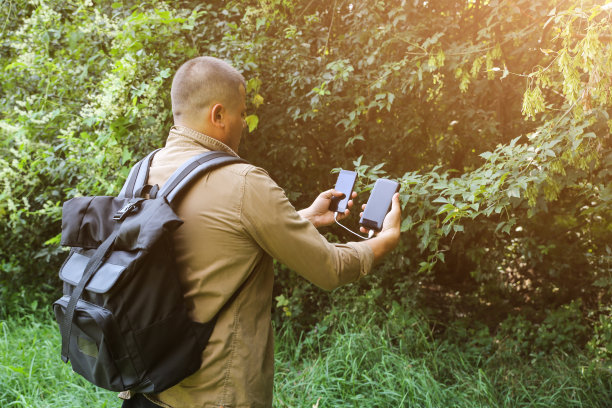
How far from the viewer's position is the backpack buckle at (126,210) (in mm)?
1678

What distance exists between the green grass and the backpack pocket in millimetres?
1932

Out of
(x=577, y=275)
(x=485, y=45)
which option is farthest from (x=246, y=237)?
(x=577, y=275)

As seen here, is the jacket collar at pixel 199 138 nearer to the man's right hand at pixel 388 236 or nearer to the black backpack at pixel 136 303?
the black backpack at pixel 136 303

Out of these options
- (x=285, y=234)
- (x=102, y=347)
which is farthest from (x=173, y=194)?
(x=102, y=347)

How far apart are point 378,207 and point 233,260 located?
84 cm

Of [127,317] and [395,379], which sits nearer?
[127,317]

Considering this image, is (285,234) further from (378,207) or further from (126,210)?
(378,207)

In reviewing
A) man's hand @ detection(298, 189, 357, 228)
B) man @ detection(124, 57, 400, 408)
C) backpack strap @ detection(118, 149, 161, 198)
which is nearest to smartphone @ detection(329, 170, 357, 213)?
man's hand @ detection(298, 189, 357, 228)

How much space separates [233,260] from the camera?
5.53 feet

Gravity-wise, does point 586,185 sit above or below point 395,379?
above

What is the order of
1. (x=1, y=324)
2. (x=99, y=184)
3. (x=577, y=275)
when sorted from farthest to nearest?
(x=1, y=324)
(x=577, y=275)
(x=99, y=184)

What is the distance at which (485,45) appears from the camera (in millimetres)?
3980

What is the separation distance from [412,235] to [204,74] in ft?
11.7

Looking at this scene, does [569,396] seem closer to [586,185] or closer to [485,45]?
[586,185]
